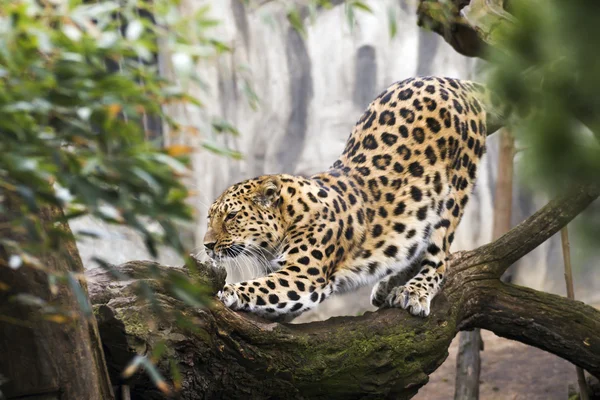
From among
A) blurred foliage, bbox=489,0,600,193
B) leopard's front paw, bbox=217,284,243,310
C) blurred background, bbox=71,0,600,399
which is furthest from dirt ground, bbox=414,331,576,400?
blurred foliage, bbox=489,0,600,193

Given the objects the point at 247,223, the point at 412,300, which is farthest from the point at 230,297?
the point at 412,300

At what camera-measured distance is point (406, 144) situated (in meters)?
5.30

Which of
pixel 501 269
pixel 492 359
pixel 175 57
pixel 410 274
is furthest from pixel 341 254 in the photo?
pixel 492 359

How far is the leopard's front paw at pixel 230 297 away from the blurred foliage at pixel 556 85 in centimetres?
250

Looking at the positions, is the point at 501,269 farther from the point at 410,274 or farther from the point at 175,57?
the point at 175,57

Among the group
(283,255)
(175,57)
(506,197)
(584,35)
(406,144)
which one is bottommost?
(584,35)

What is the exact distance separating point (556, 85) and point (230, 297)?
8.86 feet

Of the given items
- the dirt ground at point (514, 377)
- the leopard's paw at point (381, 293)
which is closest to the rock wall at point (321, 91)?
the dirt ground at point (514, 377)

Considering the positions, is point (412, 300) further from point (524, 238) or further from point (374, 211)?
point (524, 238)

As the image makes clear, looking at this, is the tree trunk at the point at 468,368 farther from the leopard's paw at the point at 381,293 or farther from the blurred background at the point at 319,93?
the blurred background at the point at 319,93

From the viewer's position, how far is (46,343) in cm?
304

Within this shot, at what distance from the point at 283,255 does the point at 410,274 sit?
43.3 inches

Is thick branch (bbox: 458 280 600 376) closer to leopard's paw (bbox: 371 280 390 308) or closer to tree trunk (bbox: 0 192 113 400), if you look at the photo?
leopard's paw (bbox: 371 280 390 308)

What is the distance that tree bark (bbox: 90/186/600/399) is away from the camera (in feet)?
11.9
